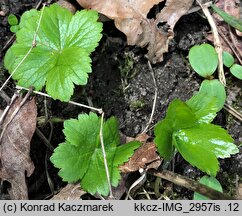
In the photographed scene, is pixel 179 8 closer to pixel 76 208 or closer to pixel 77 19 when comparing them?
pixel 77 19

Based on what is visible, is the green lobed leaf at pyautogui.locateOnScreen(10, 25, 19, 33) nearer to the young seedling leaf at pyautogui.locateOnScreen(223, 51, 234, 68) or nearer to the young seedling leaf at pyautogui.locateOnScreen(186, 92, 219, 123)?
the young seedling leaf at pyautogui.locateOnScreen(186, 92, 219, 123)

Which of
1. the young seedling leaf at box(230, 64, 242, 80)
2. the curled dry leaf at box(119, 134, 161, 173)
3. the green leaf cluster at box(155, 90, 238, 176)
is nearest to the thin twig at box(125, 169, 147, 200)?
the curled dry leaf at box(119, 134, 161, 173)

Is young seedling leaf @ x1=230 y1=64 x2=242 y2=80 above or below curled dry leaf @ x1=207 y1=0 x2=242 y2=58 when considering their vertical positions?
below

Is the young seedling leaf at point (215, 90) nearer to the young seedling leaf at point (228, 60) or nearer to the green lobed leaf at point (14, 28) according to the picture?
the young seedling leaf at point (228, 60)

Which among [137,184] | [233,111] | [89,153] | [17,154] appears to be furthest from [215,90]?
[17,154]

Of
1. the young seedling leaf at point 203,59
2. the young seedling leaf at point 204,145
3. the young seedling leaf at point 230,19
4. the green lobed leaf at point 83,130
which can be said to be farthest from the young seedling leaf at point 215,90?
the green lobed leaf at point 83,130

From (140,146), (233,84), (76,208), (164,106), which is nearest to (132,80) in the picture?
(164,106)
